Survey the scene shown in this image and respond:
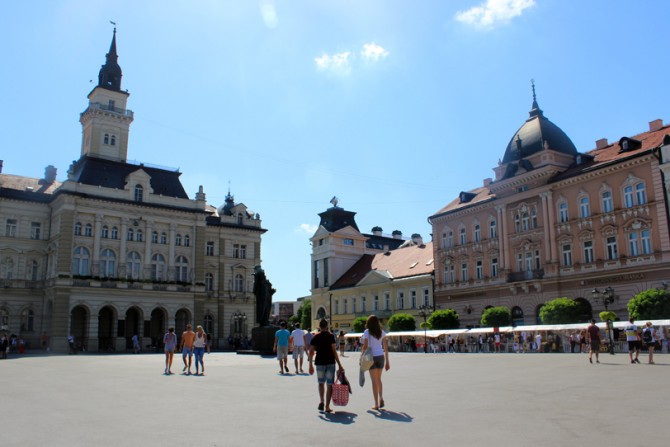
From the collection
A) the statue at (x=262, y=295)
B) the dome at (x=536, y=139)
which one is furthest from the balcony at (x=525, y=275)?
the statue at (x=262, y=295)

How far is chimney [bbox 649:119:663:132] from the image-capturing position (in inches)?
1737

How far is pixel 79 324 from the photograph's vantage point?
57906 mm

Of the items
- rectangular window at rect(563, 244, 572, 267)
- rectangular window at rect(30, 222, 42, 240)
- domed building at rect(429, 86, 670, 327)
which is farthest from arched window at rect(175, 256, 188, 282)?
rectangular window at rect(563, 244, 572, 267)

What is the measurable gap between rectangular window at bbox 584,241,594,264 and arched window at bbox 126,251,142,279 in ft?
137

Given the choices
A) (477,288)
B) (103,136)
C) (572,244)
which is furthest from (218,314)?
(572,244)

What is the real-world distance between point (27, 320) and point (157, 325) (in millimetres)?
12130

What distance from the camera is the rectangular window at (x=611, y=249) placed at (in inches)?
1668

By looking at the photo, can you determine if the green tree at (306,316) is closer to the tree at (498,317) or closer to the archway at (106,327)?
the archway at (106,327)

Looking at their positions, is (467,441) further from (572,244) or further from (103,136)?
(103,136)

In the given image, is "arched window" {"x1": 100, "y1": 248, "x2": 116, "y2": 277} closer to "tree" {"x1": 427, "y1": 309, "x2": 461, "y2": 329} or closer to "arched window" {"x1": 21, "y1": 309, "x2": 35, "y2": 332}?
"arched window" {"x1": 21, "y1": 309, "x2": 35, "y2": 332}

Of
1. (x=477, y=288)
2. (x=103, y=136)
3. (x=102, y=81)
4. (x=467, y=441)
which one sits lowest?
(x=467, y=441)

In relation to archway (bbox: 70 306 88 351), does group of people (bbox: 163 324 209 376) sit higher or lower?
lower

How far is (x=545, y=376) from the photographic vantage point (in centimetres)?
1744

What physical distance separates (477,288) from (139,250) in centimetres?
3360
